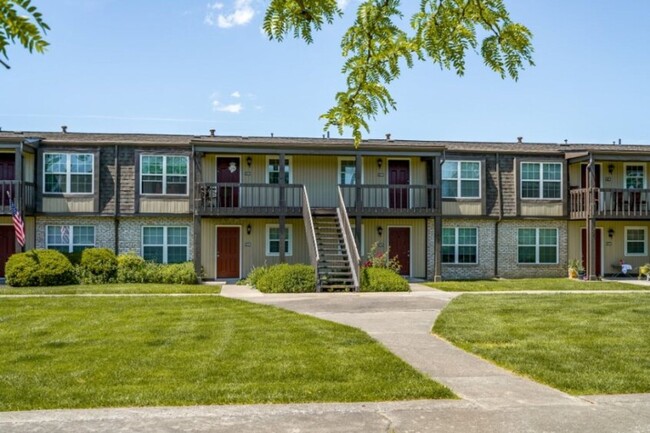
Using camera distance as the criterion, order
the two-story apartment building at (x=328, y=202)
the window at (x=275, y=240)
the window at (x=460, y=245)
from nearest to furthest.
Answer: the two-story apartment building at (x=328, y=202)
the window at (x=275, y=240)
the window at (x=460, y=245)

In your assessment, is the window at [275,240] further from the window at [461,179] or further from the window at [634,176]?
the window at [634,176]

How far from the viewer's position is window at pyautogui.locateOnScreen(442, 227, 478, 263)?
80.7 feet

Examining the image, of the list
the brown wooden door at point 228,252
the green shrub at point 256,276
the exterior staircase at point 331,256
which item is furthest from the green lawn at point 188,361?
the brown wooden door at point 228,252

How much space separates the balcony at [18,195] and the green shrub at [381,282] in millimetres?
12431

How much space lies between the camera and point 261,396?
6113mm

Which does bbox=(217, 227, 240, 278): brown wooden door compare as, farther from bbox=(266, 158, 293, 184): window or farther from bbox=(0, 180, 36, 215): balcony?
bbox=(0, 180, 36, 215): balcony

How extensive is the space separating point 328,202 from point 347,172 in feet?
4.82

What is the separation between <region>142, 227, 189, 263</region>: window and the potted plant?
15.9 metres

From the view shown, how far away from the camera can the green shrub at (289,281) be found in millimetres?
18438

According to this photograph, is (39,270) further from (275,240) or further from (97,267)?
(275,240)

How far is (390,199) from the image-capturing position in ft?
79.2

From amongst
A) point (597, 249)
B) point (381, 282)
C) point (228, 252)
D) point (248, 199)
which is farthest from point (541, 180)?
point (228, 252)

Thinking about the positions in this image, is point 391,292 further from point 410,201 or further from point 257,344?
point 257,344

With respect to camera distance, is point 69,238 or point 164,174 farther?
point 164,174
